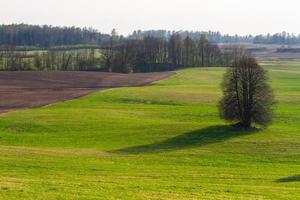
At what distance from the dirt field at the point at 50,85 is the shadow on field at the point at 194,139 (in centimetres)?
2492

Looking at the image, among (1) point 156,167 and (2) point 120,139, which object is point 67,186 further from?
(2) point 120,139

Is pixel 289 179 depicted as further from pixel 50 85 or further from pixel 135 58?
pixel 135 58

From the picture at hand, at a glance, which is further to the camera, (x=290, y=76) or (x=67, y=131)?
(x=290, y=76)

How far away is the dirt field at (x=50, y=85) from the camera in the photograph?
245 ft

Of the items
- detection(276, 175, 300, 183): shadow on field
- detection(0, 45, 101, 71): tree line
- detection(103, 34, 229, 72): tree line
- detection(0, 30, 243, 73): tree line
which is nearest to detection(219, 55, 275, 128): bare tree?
detection(276, 175, 300, 183): shadow on field

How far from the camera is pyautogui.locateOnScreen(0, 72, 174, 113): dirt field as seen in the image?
245 ft

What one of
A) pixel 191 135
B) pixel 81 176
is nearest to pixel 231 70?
pixel 191 135

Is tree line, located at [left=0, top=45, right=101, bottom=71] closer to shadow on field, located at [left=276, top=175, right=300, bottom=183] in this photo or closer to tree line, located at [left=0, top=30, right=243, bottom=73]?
tree line, located at [left=0, top=30, right=243, bottom=73]

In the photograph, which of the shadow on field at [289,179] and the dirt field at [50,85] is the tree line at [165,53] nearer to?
the dirt field at [50,85]

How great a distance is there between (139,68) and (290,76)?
4608cm

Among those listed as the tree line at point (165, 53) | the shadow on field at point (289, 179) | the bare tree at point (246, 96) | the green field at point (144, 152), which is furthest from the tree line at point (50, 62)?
the shadow on field at point (289, 179)

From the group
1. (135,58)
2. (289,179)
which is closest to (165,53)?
(135,58)

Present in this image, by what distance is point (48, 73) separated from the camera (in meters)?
114

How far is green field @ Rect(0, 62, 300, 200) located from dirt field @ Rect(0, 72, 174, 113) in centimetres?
487
